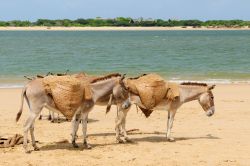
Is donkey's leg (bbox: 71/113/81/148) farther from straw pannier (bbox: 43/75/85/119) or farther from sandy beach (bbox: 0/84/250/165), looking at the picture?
straw pannier (bbox: 43/75/85/119)

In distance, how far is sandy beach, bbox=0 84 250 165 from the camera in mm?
12703

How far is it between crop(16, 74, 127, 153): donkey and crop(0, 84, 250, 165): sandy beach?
23.9 inches

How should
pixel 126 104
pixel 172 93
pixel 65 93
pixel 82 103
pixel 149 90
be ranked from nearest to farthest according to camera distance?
pixel 65 93 < pixel 82 103 < pixel 126 104 < pixel 149 90 < pixel 172 93

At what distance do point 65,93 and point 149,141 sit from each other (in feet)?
9.86

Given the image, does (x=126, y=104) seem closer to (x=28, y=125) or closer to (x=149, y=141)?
(x=149, y=141)

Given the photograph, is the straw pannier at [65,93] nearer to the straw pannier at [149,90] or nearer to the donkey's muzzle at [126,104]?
the donkey's muzzle at [126,104]

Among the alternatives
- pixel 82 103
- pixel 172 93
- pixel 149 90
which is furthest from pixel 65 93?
pixel 172 93

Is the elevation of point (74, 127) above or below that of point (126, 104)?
below

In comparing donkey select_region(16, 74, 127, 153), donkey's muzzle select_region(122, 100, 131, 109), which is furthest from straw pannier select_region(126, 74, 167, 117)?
donkey select_region(16, 74, 127, 153)

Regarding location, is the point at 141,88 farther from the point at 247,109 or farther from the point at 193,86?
the point at 247,109

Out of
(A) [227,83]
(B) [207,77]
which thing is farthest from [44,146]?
(B) [207,77]

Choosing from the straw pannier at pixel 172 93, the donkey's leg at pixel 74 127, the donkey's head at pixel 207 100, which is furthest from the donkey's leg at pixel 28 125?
the donkey's head at pixel 207 100

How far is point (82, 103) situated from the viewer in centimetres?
1374

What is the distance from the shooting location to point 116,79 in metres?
14.3
